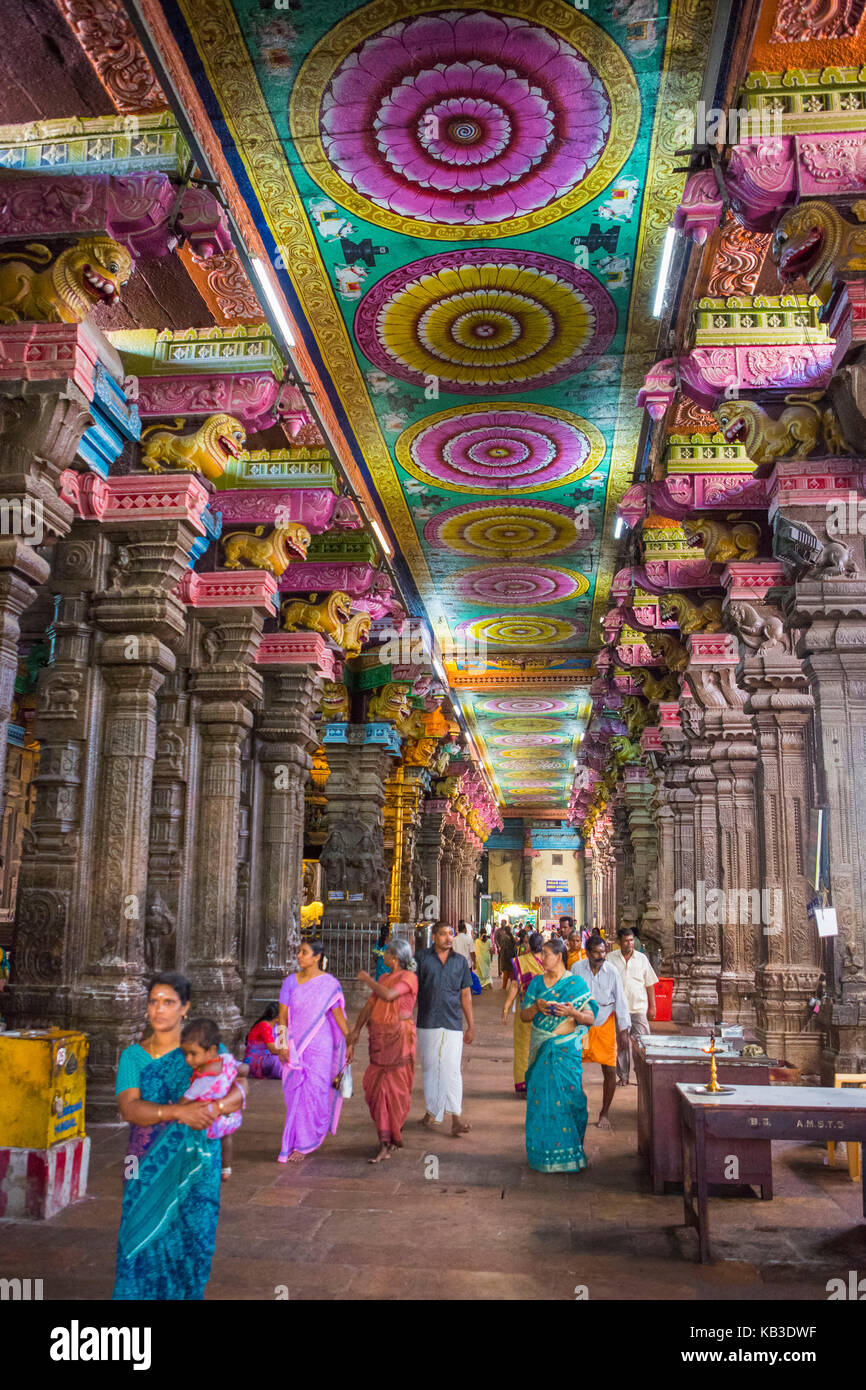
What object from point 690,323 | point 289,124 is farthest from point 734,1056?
point 289,124

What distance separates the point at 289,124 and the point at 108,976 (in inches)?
222

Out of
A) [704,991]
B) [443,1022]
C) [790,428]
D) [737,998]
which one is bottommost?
[704,991]

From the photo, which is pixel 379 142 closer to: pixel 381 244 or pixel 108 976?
pixel 381 244

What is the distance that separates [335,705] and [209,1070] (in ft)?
41.6

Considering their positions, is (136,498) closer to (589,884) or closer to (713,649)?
(713,649)

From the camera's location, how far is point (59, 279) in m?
5.48

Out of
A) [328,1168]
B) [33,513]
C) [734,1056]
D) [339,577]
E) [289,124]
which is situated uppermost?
[289,124]

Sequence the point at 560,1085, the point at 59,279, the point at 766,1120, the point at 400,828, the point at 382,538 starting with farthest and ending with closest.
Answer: the point at 400,828, the point at 382,538, the point at 560,1085, the point at 59,279, the point at 766,1120

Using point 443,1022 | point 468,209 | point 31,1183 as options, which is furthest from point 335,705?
point 31,1183

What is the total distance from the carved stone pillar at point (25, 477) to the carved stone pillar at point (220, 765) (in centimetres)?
390

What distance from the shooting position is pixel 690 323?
296 inches

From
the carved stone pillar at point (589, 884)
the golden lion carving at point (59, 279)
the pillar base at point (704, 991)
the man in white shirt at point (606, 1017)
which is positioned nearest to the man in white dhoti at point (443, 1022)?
the man in white shirt at point (606, 1017)

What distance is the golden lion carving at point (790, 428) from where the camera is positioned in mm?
6828

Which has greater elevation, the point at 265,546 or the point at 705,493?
the point at 705,493
